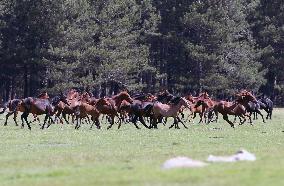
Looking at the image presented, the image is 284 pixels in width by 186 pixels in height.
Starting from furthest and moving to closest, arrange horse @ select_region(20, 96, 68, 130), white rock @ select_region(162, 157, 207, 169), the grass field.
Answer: horse @ select_region(20, 96, 68, 130), white rock @ select_region(162, 157, 207, 169), the grass field

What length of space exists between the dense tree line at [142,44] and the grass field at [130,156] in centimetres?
3869

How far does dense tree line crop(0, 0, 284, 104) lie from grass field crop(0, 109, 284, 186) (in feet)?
127

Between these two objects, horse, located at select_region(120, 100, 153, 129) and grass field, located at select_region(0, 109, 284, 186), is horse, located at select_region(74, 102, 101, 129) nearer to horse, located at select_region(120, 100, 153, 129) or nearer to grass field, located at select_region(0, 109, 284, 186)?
horse, located at select_region(120, 100, 153, 129)

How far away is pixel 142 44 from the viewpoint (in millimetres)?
87125

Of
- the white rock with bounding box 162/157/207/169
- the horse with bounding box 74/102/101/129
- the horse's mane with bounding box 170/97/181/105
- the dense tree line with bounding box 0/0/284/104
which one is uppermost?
the dense tree line with bounding box 0/0/284/104

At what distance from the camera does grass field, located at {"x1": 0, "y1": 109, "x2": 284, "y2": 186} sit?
15.4m

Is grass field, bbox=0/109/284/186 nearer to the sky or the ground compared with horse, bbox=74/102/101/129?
nearer to the ground

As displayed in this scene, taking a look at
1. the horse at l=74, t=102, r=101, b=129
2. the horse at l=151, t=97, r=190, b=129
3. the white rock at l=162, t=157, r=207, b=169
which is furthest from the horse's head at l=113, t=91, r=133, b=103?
the white rock at l=162, t=157, r=207, b=169

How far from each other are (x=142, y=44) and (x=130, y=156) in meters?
65.2

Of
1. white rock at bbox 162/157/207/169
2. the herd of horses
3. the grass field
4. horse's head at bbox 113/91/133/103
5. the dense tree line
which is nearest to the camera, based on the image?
the grass field

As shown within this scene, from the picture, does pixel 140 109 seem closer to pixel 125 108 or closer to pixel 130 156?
pixel 125 108

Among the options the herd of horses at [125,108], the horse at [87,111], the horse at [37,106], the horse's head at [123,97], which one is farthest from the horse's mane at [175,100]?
the horse at [37,106]

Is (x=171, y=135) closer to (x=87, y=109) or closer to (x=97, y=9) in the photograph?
(x=87, y=109)

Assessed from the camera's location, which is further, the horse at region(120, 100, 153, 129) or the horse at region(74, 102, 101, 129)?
the horse at region(120, 100, 153, 129)
